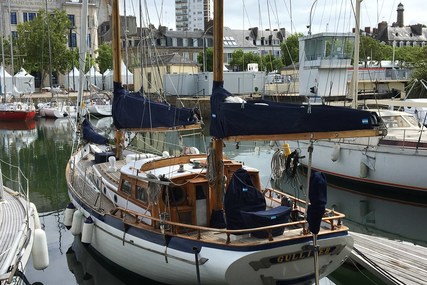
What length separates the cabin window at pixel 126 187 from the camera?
44.0 ft

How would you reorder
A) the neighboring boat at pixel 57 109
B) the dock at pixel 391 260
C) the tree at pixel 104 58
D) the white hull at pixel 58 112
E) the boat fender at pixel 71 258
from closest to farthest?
the dock at pixel 391 260 → the boat fender at pixel 71 258 → the white hull at pixel 58 112 → the neighboring boat at pixel 57 109 → the tree at pixel 104 58

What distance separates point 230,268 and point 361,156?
14.0m

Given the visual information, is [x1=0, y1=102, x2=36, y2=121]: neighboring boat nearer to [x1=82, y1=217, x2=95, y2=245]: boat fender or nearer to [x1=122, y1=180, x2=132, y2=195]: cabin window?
[x1=82, y1=217, x2=95, y2=245]: boat fender

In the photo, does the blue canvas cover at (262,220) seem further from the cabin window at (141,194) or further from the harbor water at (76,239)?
the cabin window at (141,194)

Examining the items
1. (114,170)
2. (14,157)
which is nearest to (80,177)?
(114,170)

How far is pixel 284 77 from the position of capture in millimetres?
65875

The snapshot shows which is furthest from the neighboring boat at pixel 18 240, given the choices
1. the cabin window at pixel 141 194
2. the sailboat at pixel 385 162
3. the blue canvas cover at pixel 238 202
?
the sailboat at pixel 385 162

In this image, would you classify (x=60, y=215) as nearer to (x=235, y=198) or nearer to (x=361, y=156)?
(x=235, y=198)

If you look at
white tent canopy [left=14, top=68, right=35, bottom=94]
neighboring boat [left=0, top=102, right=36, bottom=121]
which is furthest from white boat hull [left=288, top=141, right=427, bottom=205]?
white tent canopy [left=14, top=68, right=35, bottom=94]

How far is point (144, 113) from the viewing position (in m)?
15.5

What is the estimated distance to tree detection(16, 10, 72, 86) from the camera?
69.1 m

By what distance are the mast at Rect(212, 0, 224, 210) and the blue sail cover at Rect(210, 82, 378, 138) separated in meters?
0.48

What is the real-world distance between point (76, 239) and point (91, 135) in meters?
5.23

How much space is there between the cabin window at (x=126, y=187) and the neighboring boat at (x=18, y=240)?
2471 mm
